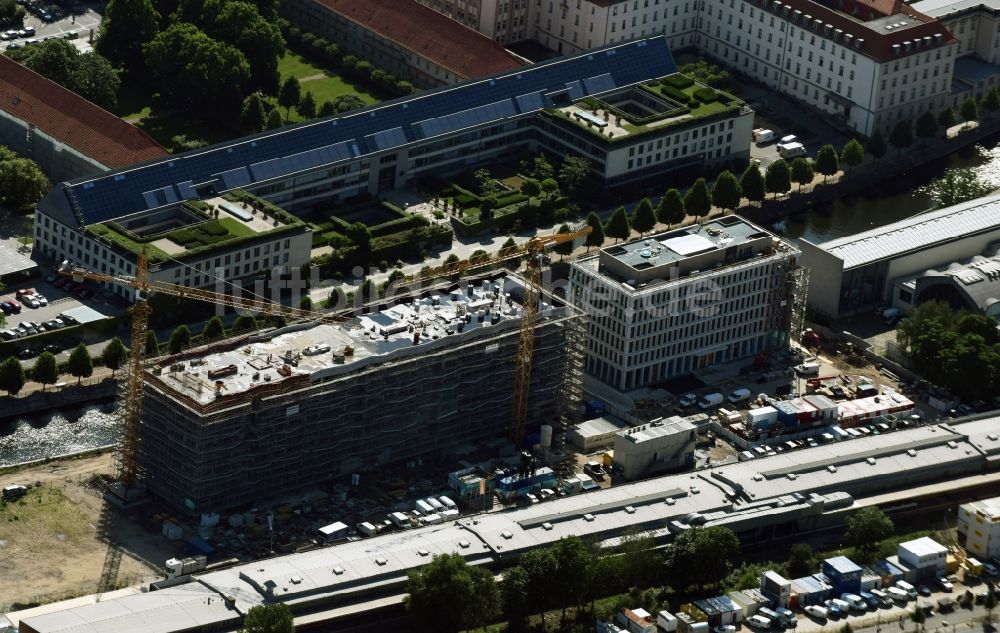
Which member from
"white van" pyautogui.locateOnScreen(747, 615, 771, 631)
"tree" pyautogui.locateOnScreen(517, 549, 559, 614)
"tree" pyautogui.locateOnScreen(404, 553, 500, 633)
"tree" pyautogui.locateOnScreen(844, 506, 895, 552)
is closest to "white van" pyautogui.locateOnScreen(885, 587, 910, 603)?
"tree" pyautogui.locateOnScreen(844, 506, 895, 552)

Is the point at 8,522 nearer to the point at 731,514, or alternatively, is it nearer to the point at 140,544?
the point at 140,544

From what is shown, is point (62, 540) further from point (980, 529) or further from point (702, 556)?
point (980, 529)

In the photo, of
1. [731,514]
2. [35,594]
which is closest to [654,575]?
[731,514]

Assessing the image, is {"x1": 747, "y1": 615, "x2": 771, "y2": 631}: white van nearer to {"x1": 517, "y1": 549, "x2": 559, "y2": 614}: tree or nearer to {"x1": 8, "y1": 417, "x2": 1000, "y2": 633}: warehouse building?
{"x1": 8, "y1": 417, "x2": 1000, "y2": 633}: warehouse building

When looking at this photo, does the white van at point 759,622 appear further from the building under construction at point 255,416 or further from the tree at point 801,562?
the building under construction at point 255,416

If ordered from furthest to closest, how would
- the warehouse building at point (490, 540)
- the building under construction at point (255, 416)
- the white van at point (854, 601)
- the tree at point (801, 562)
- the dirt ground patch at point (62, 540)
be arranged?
the building under construction at point (255, 416)
the tree at point (801, 562)
the white van at point (854, 601)
the dirt ground patch at point (62, 540)
the warehouse building at point (490, 540)

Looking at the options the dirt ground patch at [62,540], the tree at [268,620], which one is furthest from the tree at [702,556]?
the dirt ground patch at [62,540]
